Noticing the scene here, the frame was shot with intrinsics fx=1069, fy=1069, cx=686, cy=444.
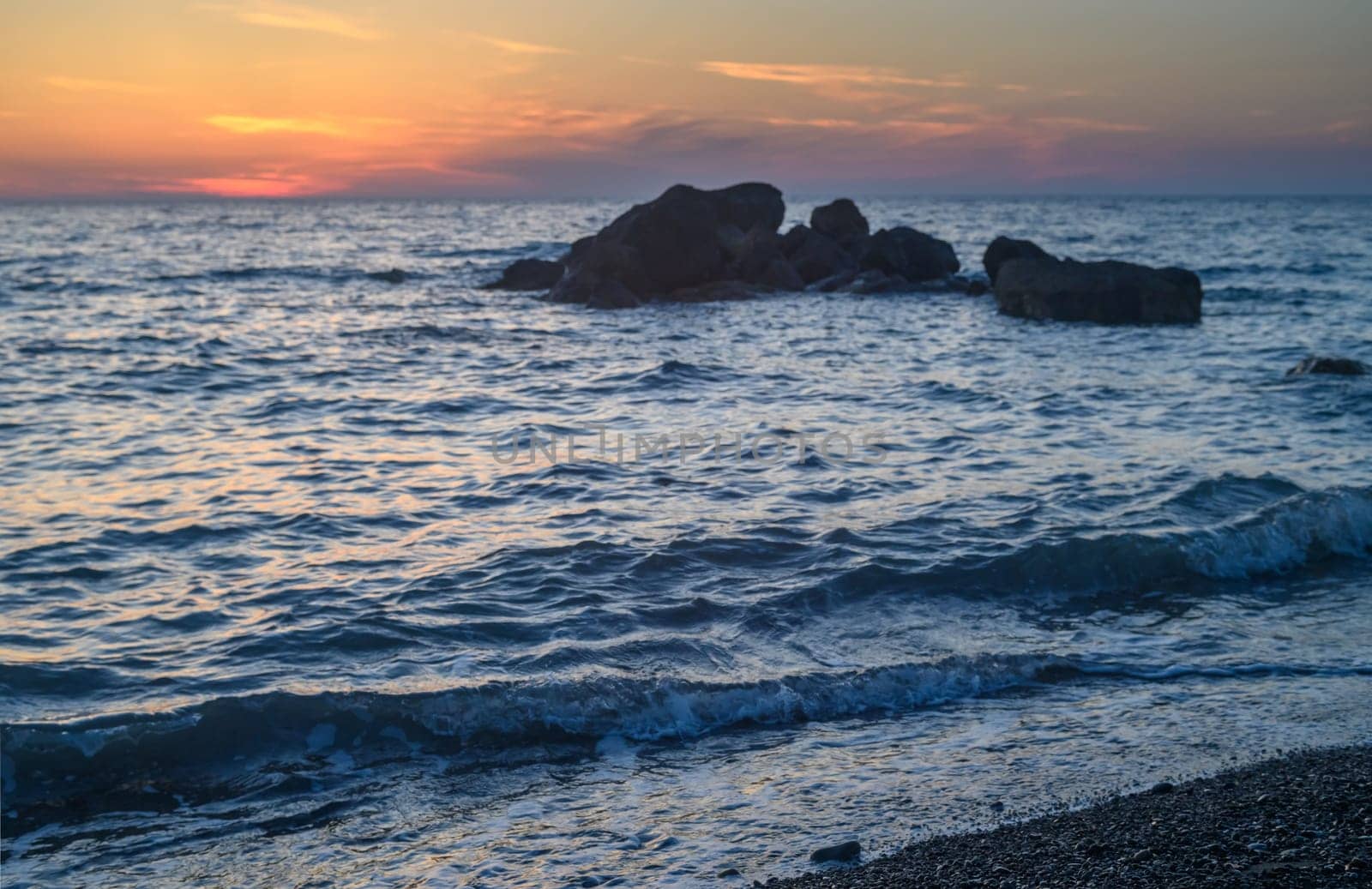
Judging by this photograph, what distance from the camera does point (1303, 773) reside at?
5219mm

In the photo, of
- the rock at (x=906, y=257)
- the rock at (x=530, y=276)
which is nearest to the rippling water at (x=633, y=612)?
the rock at (x=906, y=257)

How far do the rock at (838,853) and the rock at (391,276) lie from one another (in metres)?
36.3

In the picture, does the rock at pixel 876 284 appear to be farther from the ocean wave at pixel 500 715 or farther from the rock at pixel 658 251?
the ocean wave at pixel 500 715

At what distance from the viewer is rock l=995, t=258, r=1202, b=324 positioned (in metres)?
25.0

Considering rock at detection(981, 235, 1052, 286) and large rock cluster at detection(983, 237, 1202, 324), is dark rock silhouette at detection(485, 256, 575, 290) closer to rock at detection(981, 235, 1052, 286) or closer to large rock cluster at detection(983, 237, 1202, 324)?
rock at detection(981, 235, 1052, 286)

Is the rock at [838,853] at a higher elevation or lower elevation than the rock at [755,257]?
lower

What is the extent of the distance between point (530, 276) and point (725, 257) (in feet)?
21.3

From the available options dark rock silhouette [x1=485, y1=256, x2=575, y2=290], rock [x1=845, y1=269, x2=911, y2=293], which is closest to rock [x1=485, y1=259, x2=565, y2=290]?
dark rock silhouette [x1=485, y1=256, x2=575, y2=290]

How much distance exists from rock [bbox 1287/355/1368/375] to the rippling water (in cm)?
58

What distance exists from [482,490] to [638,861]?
6814 mm

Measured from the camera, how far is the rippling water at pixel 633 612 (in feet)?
17.3

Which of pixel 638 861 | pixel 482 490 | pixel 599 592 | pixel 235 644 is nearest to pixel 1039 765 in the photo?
pixel 638 861

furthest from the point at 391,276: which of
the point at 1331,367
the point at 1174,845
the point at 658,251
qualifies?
the point at 1174,845

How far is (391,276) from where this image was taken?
39.4m
